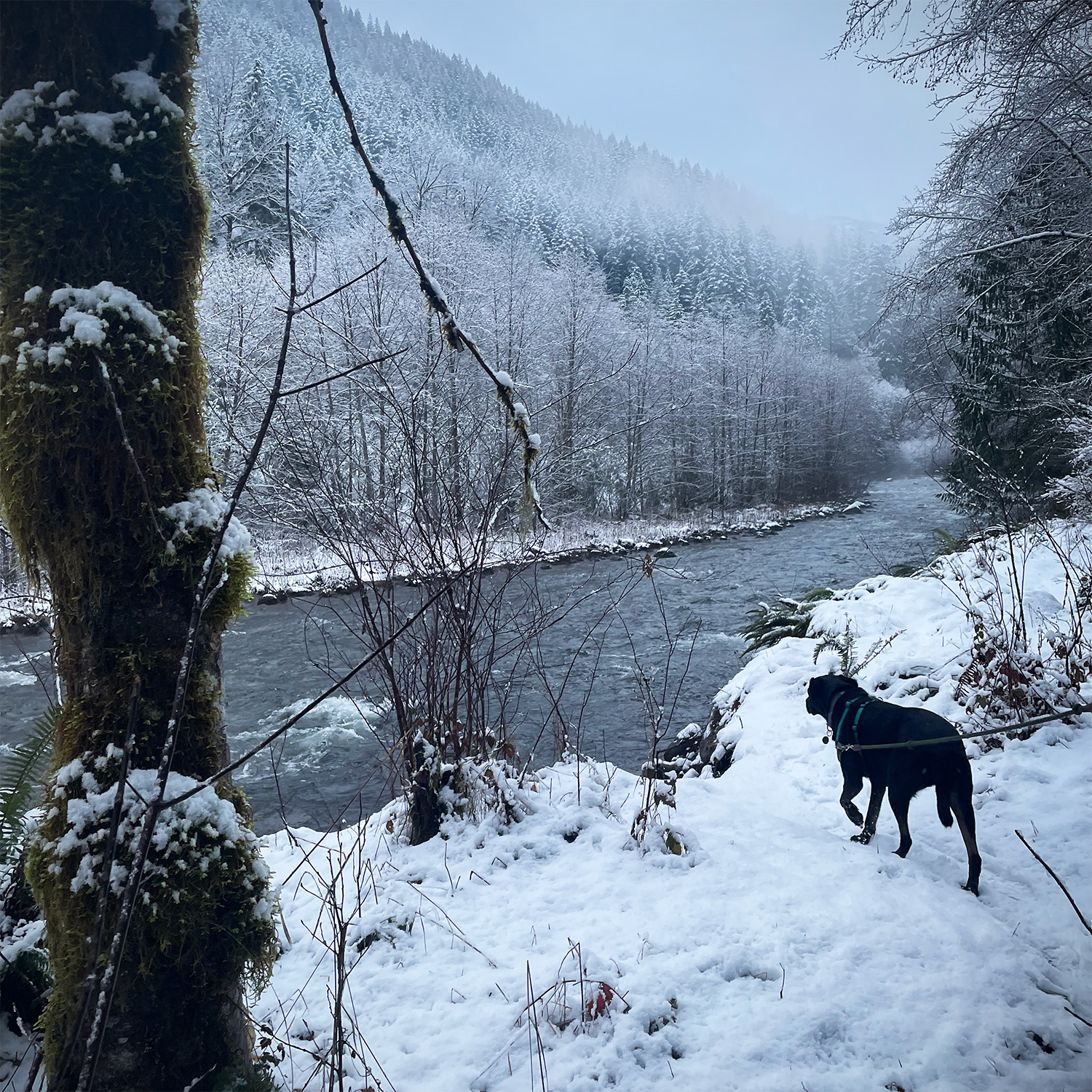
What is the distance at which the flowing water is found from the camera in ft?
19.5

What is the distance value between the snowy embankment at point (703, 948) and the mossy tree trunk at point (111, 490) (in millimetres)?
269

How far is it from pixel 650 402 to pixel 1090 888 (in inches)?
1010

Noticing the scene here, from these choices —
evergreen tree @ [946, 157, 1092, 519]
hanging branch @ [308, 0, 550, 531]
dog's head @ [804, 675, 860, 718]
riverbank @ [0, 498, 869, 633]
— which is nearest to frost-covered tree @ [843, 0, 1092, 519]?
evergreen tree @ [946, 157, 1092, 519]

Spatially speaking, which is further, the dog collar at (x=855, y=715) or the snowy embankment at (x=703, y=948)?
the dog collar at (x=855, y=715)

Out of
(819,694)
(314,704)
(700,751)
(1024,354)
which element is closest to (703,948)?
(819,694)

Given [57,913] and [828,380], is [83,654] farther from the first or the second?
[828,380]

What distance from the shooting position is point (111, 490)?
4.94ft

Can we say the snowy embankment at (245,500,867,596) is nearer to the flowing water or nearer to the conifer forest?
the flowing water

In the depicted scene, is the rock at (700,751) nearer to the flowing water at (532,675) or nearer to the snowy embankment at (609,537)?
the flowing water at (532,675)

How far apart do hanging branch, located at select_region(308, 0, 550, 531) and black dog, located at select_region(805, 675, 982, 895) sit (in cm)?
253

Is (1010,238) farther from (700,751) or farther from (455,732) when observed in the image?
(455,732)

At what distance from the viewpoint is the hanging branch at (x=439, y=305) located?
4.63 ft

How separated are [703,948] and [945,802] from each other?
151 centimetres

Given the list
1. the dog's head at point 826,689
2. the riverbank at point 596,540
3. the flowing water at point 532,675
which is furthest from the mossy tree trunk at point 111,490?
the dog's head at point 826,689
